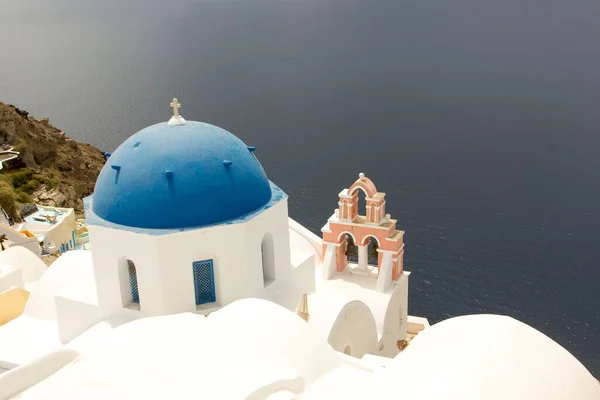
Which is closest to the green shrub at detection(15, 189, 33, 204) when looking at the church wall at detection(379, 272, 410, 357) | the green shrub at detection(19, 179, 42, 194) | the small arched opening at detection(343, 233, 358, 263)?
the green shrub at detection(19, 179, 42, 194)

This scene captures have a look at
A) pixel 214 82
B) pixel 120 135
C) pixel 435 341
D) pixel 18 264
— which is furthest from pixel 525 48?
pixel 435 341

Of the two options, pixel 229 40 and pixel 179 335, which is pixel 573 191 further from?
pixel 229 40

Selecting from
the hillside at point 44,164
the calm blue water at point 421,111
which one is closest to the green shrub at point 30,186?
the hillside at point 44,164

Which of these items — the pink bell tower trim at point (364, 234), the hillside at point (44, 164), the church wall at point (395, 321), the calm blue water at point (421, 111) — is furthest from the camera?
the hillside at point (44, 164)

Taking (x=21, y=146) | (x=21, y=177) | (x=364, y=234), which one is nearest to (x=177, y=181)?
(x=364, y=234)

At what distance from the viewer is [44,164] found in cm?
4591

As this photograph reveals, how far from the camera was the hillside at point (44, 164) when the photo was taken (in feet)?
127

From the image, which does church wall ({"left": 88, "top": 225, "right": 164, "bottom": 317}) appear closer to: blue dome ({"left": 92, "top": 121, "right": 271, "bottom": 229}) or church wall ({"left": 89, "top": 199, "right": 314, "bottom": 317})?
church wall ({"left": 89, "top": 199, "right": 314, "bottom": 317})

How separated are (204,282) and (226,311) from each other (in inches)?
148

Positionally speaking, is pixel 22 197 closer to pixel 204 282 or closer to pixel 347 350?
pixel 204 282

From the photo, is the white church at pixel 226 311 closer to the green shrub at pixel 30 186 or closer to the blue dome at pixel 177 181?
the blue dome at pixel 177 181

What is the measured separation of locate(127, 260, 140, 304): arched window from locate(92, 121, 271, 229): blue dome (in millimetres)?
984

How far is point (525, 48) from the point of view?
75562 millimetres

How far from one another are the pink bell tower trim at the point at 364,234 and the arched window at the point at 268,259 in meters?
3.27
